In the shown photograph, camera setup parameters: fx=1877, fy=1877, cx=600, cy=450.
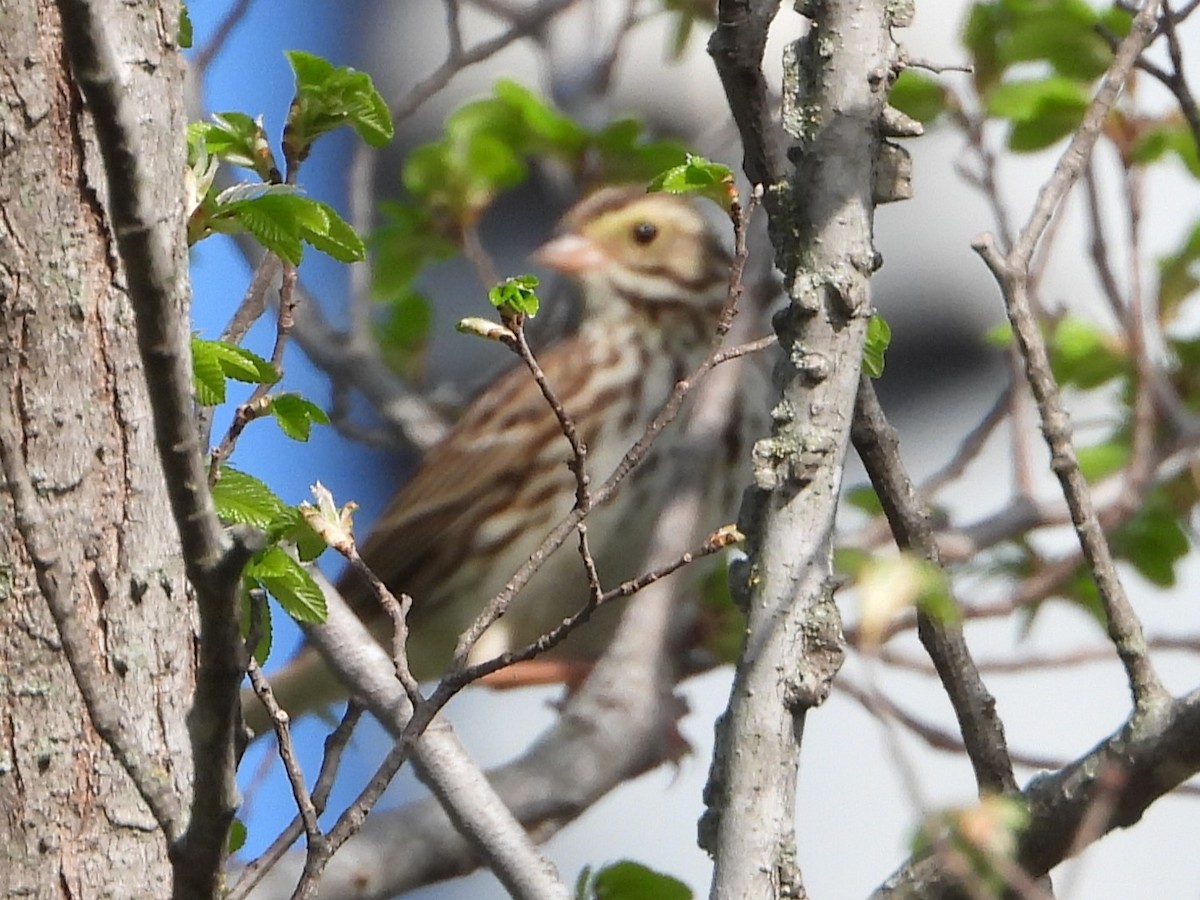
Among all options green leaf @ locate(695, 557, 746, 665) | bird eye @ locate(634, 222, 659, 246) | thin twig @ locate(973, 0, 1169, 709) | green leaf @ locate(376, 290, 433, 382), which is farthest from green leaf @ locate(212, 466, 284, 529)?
bird eye @ locate(634, 222, 659, 246)

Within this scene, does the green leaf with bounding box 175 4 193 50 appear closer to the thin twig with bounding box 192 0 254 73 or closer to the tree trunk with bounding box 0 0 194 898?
the tree trunk with bounding box 0 0 194 898

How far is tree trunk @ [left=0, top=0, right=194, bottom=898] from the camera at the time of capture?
1327 millimetres

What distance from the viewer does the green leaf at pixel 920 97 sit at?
2764 millimetres

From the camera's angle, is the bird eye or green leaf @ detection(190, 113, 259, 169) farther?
the bird eye

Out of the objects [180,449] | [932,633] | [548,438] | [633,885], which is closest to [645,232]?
[548,438]

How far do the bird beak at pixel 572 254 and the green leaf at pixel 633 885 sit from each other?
1.76 m

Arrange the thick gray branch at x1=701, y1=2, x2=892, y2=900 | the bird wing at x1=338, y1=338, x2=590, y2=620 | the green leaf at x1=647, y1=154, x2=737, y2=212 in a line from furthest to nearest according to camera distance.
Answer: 1. the bird wing at x1=338, y1=338, x2=590, y2=620
2. the green leaf at x1=647, y1=154, x2=737, y2=212
3. the thick gray branch at x1=701, y1=2, x2=892, y2=900

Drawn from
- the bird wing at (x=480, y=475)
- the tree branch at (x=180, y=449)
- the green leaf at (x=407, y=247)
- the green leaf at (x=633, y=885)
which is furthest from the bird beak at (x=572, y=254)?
the tree branch at (x=180, y=449)

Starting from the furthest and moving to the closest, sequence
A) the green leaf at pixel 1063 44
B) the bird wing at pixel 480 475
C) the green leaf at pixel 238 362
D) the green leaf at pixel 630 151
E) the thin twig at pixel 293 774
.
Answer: the bird wing at pixel 480 475
the green leaf at pixel 630 151
the green leaf at pixel 1063 44
the green leaf at pixel 238 362
the thin twig at pixel 293 774

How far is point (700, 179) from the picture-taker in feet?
5.06

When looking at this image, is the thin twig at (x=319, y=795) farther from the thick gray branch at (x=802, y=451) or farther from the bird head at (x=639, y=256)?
the bird head at (x=639, y=256)

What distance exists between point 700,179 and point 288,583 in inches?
18.6

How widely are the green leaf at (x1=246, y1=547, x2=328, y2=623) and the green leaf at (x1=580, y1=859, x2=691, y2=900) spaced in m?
0.77

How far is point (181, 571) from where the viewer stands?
4.50 ft
